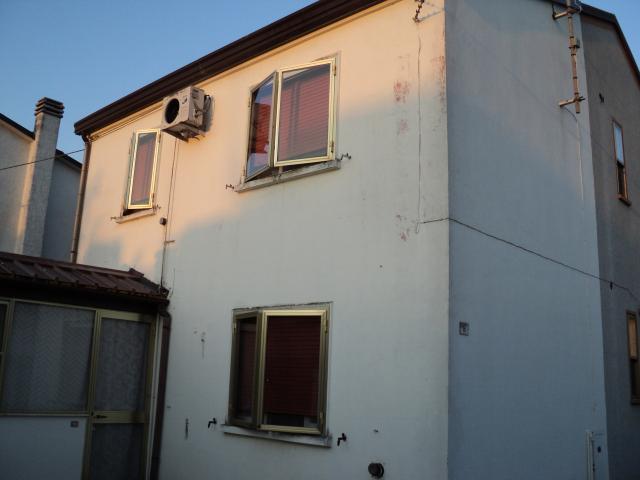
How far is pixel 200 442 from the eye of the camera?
8.12 metres

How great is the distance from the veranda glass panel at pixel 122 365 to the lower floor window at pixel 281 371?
185 cm

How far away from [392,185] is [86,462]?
5255 millimetres

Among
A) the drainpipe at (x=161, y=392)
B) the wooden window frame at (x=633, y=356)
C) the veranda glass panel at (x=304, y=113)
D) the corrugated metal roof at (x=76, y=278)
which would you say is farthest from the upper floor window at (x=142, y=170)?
the wooden window frame at (x=633, y=356)

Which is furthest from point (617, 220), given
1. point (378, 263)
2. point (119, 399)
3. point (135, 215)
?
point (119, 399)

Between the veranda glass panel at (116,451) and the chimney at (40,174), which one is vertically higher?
the chimney at (40,174)

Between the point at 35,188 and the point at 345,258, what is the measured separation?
37.4ft

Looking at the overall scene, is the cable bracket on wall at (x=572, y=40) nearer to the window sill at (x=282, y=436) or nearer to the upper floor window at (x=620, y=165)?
the upper floor window at (x=620, y=165)

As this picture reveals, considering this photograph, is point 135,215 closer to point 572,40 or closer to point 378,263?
point 378,263

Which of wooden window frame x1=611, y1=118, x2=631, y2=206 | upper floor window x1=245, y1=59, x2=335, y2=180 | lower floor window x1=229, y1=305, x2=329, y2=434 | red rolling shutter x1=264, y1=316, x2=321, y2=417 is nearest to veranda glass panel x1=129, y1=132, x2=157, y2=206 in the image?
upper floor window x1=245, y1=59, x2=335, y2=180

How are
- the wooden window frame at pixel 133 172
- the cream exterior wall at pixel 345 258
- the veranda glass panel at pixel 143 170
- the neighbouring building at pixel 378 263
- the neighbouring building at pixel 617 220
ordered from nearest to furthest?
the cream exterior wall at pixel 345 258, the neighbouring building at pixel 378 263, the neighbouring building at pixel 617 220, the wooden window frame at pixel 133 172, the veranda glass panel at pixel 143 170

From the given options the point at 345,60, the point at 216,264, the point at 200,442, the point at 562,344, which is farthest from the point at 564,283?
the point at 200,442

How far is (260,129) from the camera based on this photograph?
338 inches

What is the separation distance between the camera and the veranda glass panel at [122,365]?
8547 mm

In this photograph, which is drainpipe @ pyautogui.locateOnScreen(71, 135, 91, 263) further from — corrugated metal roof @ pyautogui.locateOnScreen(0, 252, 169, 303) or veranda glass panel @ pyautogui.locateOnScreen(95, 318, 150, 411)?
veranda glass panel @ pyautogui.locateOnScreen(95, 318, 150, 411)
